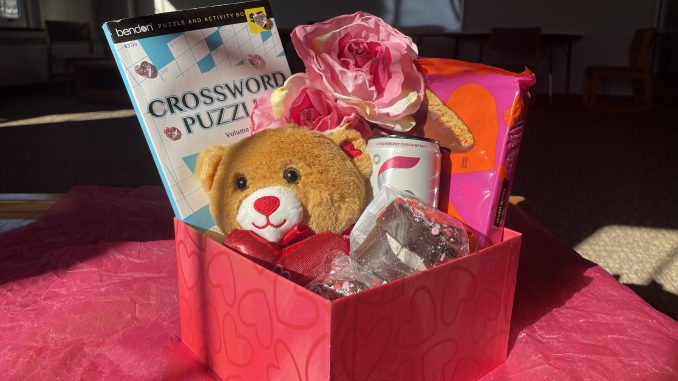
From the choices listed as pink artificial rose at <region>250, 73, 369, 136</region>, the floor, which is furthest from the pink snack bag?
the floor

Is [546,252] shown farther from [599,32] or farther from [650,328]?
[599,32]

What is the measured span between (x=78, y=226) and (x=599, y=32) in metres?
6.56

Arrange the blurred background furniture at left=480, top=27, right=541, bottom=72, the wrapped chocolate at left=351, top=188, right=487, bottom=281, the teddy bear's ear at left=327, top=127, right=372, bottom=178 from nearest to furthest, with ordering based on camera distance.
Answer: the wrapped chocolate at left=351, top=188, right=487, bottom=281, the teddy bear's ear at left=327, top=127, right=372, bottom=178, the blurred background furniture at left=480, top=27, right=541, bottom=72

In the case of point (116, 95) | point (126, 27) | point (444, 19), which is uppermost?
point (126, 27)

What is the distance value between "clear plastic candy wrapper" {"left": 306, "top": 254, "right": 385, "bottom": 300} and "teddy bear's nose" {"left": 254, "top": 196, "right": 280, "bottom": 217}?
8 cm

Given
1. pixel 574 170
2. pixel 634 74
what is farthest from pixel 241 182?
pixel 634 74

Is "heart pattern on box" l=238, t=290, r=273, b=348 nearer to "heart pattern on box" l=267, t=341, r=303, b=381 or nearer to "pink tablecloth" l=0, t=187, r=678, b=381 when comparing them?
"heart pattern on box" l=267, t=341, r=303, b=381

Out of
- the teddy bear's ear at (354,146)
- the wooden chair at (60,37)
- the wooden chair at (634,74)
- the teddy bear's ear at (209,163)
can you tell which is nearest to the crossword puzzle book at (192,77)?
the teddy bear's ear at (209,163)

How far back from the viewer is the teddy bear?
0.58m

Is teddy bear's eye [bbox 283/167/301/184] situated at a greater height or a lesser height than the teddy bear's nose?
greater

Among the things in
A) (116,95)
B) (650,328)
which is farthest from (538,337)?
(116,95)

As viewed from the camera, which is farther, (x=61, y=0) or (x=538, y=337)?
(x=61, y=0)

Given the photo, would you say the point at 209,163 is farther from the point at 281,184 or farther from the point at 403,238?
the point at 403,238

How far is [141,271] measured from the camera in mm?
874
